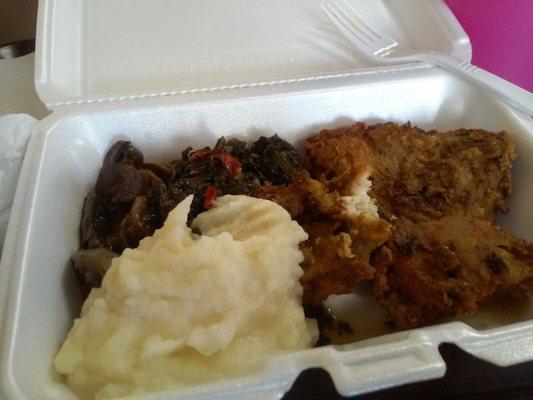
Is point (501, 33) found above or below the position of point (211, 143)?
above

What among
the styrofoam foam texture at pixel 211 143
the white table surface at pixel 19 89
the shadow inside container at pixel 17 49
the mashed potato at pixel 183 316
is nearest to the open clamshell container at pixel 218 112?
the styrofoam foam texture at pixel 211 143

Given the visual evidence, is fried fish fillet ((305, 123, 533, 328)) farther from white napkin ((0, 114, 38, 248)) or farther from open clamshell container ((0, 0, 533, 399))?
white napkin ((0, 114, 38, 248))

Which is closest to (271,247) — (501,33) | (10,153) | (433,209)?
(433,209)

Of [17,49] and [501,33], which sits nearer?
[501,33]

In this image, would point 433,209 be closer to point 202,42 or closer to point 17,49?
point 202,42

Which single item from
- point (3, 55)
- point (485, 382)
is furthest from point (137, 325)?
point (3, 55)

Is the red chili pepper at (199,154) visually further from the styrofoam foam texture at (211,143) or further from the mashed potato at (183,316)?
the mashed potato at (183,316)
